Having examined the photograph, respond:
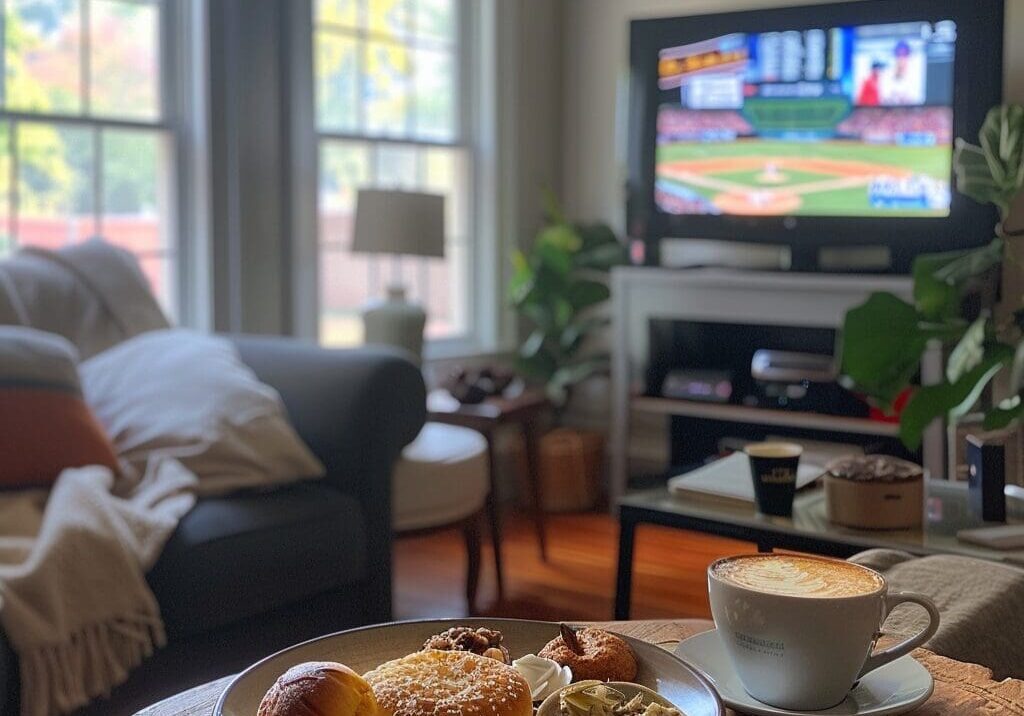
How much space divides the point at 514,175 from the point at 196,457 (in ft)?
8.10

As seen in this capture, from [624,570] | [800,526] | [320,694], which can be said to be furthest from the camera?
[624,570]

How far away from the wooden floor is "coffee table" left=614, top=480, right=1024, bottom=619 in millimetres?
1003

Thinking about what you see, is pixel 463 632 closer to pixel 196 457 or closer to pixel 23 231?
pixel 196 457

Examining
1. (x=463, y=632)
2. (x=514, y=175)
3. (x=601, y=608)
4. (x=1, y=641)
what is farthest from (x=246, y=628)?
(x=514, y=175)

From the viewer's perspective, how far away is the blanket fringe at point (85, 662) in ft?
6.03

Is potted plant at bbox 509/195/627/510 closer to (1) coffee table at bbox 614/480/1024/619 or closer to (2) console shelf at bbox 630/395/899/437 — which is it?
(2) console shelf at bbox 630/395/899/437

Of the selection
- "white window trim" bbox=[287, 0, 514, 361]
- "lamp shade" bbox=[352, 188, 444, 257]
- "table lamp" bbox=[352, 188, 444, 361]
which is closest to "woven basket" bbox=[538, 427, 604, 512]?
"white window trim" bbox=[287, 0, 514, 361]

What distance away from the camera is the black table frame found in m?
1.80

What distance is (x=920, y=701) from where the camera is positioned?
890 millimetres

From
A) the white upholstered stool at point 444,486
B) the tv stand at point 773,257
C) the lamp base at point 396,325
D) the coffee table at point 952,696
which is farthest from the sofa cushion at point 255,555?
the tv stand at point 773,257

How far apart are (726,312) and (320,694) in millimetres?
3466

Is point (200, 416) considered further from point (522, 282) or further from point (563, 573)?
point (522, 282)

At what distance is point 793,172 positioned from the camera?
13.1 ft

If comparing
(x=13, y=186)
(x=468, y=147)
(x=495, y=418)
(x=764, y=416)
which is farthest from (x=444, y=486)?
(x=468, y=147)
